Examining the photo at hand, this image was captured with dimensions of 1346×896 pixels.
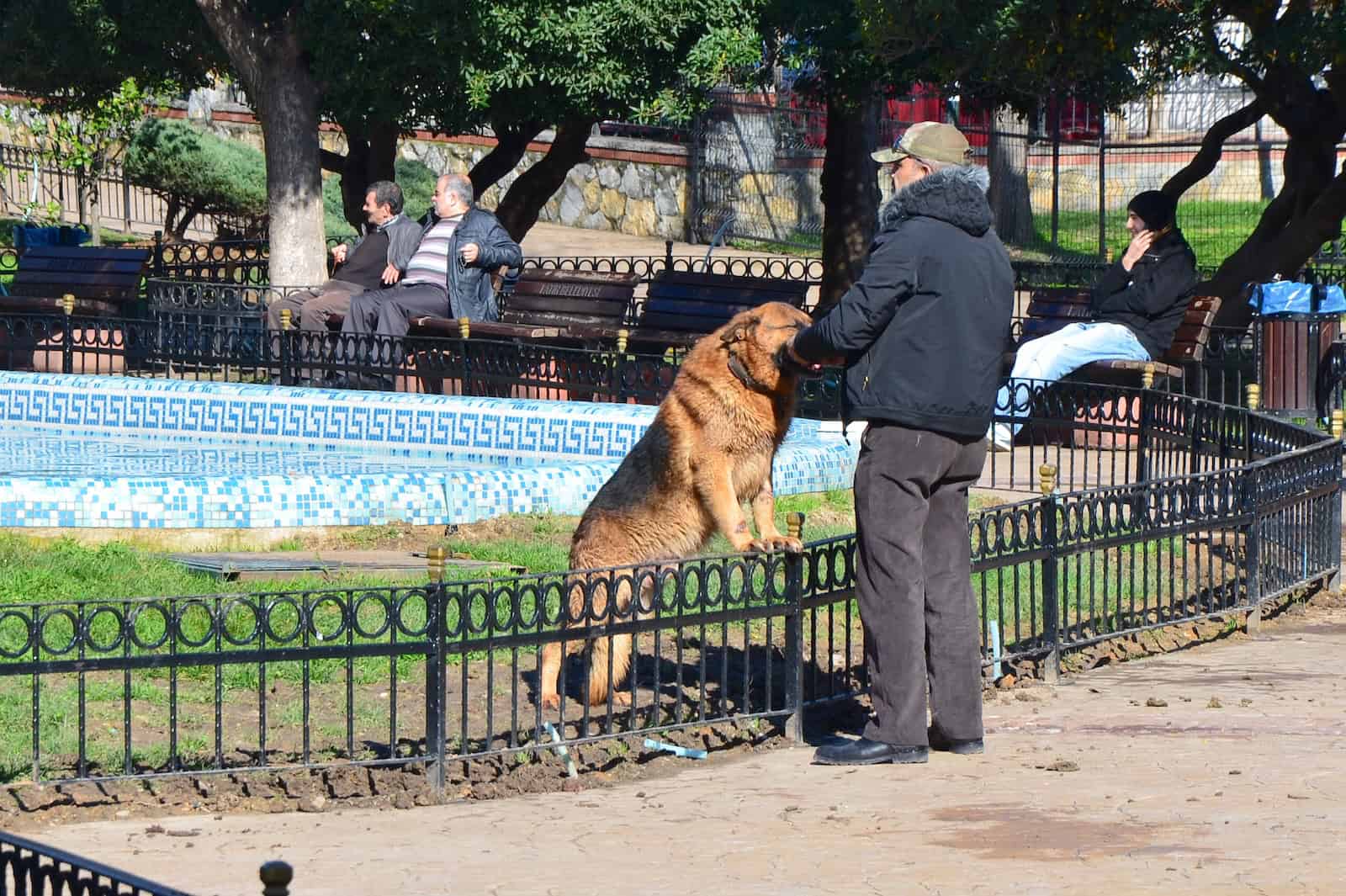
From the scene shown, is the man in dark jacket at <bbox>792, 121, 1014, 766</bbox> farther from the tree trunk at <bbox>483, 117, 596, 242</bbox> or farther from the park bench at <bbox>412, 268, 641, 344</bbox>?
the tree trunk at <bbox>483, 117, 596, 242</bbox>

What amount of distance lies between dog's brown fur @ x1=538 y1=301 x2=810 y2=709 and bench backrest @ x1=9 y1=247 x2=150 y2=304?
467 inches

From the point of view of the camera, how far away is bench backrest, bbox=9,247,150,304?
1769 centimetres

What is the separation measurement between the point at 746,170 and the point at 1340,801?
2387 cm

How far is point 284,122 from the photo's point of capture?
1661 cm

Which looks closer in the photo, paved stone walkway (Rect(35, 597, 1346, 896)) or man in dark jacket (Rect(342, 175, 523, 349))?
paved stone walkway (Rect(35, 597, 1346, 896))

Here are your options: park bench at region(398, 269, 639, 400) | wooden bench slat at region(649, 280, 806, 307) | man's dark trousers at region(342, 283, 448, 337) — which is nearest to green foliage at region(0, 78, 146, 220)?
wooden bench slat at region(649, 280, 806, 307)

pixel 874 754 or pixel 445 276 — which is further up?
pixel 445 276

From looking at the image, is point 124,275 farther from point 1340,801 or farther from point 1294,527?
point 1340,801

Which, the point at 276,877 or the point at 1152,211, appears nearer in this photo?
the point at 276,877

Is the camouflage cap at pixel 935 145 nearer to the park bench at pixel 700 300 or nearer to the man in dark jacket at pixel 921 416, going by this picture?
the man in dark jacket at pixel 921 416

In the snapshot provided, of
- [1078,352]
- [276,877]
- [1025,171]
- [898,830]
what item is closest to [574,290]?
[1078,352]

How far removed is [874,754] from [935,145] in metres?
1.91

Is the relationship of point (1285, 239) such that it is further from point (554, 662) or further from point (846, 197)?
point (554, 662)

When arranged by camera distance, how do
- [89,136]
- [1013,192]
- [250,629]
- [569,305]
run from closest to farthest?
[250,629], [569,305], [89,136], [1013,192]
